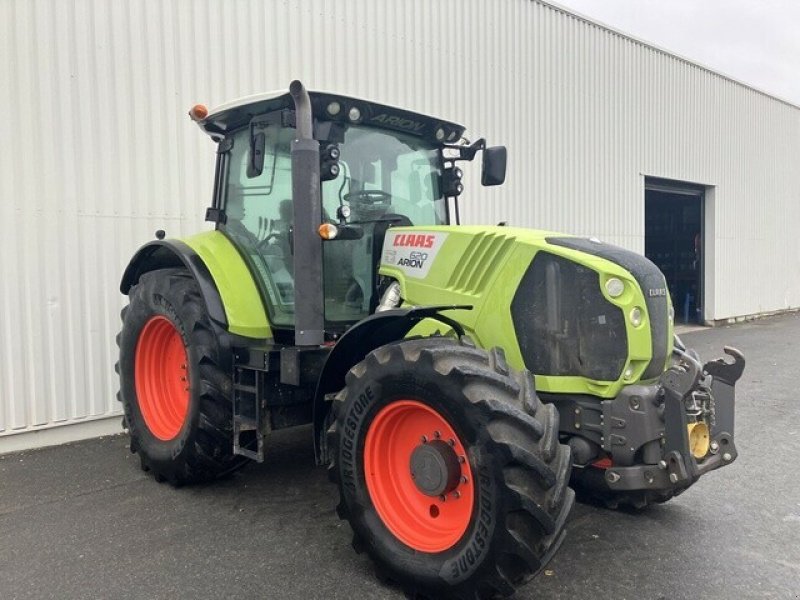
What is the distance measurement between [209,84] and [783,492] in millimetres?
5920

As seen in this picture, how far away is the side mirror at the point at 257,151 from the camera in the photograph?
3.99 m

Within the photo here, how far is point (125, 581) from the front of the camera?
321 centimetres

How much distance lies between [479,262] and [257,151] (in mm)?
1570

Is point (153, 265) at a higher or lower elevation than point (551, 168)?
lower

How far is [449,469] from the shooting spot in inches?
115

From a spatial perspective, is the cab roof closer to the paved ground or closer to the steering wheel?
the steering wheel

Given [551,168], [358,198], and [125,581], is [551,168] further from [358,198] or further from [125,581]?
[125,581]

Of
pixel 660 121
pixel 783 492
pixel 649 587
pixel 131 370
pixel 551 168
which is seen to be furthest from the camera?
pixel 660 121

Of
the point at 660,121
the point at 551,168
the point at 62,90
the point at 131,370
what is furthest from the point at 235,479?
the point at 660,121

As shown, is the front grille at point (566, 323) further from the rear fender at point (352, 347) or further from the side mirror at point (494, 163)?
the side mirror at point (494, 163)

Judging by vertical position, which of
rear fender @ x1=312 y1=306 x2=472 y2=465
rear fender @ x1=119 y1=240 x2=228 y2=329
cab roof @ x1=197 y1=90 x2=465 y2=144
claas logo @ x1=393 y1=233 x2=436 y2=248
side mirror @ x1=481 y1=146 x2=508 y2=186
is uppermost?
cab roof @ x1=197 y1=90 x2=465 y2=144

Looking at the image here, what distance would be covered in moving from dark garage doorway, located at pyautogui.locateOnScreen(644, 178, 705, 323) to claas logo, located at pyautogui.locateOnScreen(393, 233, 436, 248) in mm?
12441

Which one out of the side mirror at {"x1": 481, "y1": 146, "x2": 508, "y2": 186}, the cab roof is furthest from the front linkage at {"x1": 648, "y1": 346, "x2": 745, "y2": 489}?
the cab roof

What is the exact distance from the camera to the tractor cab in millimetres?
3723
